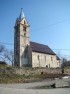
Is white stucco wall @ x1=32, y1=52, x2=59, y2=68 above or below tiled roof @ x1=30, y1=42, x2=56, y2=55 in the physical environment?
below

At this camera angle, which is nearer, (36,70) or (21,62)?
(36,70)

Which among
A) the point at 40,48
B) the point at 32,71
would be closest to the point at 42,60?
the point at 40,48

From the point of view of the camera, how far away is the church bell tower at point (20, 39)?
163 feet

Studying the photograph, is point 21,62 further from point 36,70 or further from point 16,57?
point 36,70

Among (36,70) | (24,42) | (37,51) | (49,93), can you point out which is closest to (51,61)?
(37,51)

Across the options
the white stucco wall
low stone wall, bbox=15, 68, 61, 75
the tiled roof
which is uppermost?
the tiled roof

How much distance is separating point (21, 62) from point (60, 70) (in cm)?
1390

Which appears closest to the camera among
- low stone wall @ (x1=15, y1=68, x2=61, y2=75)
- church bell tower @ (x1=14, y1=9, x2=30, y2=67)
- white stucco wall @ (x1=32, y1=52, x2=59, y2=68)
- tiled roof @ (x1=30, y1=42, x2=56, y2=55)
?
low stone wall @ (x1=15, y1=68, x2=61, y2=75)

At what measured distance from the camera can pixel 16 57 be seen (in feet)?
166

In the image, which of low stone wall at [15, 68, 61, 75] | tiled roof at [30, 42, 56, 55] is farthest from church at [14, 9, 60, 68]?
low stone wall at [15, 68, 61, 75]

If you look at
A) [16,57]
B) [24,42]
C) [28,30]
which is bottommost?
[16,57]

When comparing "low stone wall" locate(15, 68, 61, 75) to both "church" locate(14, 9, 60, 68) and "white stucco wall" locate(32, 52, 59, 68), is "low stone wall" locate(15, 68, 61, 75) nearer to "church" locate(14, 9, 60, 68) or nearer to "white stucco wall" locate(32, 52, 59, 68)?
"church" locate(14, 9, 60, 68)

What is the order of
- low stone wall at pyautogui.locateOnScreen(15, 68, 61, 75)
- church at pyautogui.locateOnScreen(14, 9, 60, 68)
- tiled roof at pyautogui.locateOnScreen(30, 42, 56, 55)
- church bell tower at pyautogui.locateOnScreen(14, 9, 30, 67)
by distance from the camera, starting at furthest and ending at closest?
tiled roof at pyautogui.locateOnScreen(30, 42, 56, 55) < church at pyautogui.locateOnScreen(14, 9, 60, 68) < church bell tower at pyautogui.locateOnScreen(14, 9, 30, 67) < low stone wall at pyautogui.locateOnScreen(15, 68, 61, 75)

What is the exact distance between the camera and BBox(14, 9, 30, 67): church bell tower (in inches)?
1953
